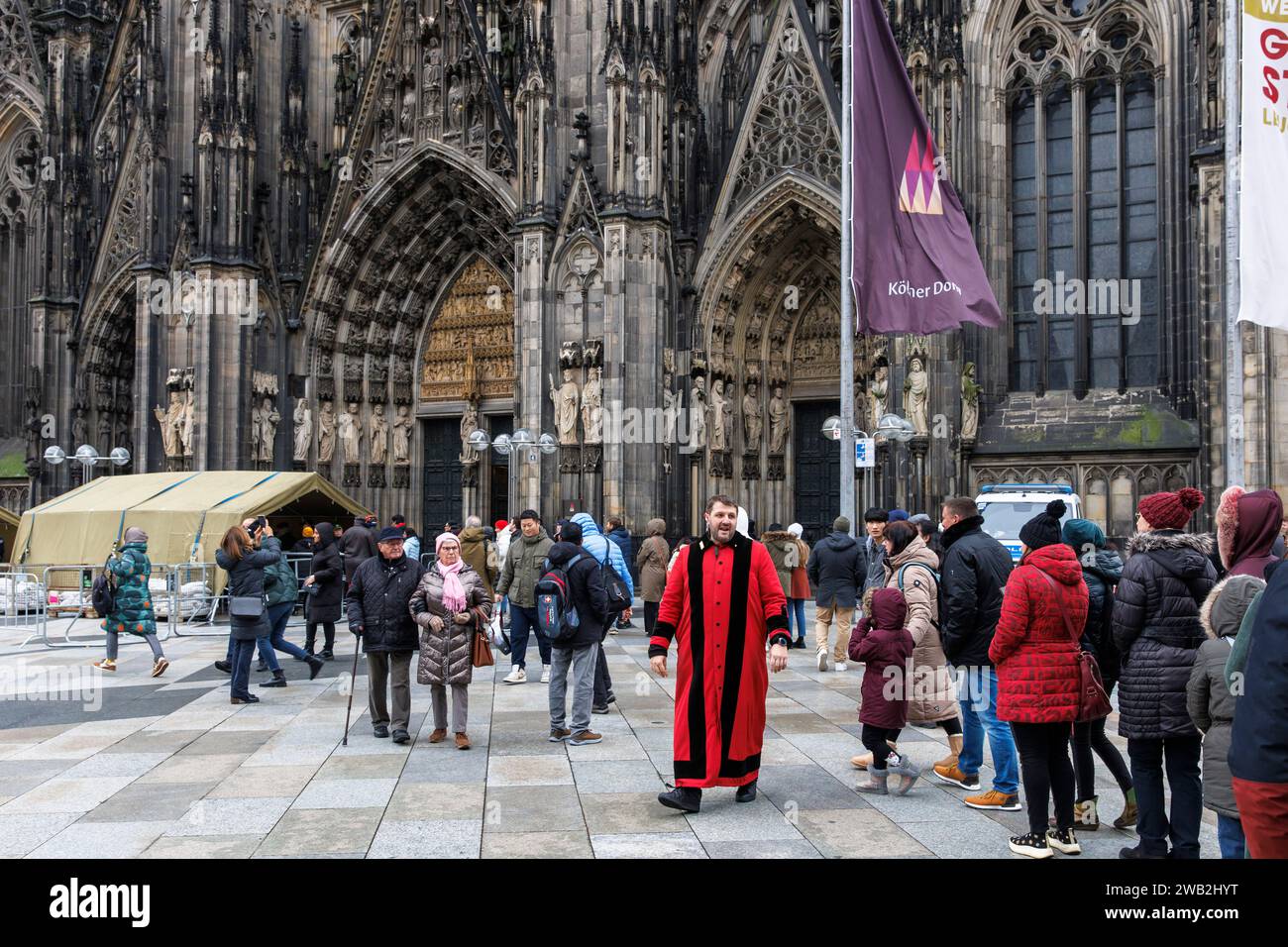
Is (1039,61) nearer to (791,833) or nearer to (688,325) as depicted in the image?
(688,325)

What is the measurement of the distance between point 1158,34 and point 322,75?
19417 mm

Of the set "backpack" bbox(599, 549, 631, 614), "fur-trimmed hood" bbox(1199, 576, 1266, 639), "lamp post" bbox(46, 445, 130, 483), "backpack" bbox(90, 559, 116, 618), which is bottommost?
"backpack" bbox(90, 559, 116, 618)

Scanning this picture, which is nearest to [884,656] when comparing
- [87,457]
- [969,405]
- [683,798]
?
[683,798]

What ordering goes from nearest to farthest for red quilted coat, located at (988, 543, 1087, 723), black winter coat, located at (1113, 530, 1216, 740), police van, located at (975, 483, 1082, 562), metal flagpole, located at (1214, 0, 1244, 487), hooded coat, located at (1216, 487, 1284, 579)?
hooded coat, located at (1216, 487, 1284, 579) → black winter coat, located at (1113, 530, 1216, 740) → red quilted coat, located at (988, 543, 1087, 723) → metal flagpole, located at (1214, 0, 1244, 487) → police van, located at (975, 483, 1082, 562)

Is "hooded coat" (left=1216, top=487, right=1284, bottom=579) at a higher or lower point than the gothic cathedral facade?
lower

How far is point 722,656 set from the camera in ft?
22.3

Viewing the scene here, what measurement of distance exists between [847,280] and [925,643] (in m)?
7.69

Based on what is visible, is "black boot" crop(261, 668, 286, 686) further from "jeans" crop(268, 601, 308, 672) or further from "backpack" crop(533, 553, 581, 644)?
"backpack" crop(533, 553, 581, 644)

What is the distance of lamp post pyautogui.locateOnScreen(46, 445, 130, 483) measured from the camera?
27406 mm

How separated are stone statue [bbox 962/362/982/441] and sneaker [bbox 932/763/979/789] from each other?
43.5ft

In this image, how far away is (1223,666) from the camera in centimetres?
436

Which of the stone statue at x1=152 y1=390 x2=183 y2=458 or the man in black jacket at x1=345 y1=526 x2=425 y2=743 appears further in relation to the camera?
the stone statue at x1=152 y1=390 x2=183 y2=458

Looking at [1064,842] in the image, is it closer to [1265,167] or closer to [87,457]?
[1265,167]

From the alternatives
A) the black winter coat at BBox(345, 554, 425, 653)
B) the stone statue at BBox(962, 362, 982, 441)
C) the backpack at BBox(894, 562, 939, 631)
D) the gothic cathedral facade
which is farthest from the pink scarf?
the stone statue at BBox(962, 362, 982, 441)
